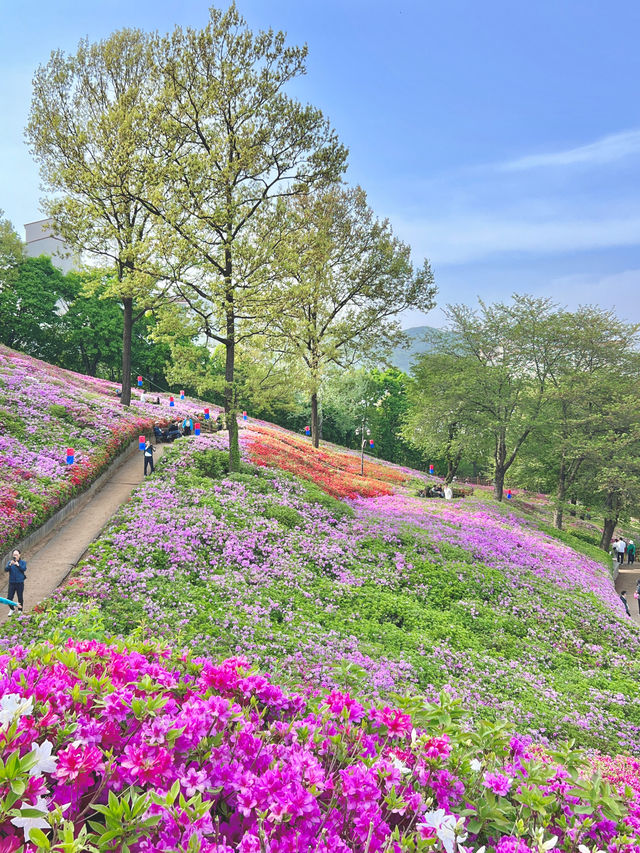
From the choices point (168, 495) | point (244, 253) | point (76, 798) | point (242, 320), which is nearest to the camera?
point (76, 798)

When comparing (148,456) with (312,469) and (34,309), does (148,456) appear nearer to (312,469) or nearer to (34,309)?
(312,469)

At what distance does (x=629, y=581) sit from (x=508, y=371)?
44.3ft

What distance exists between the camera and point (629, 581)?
25.2 meters

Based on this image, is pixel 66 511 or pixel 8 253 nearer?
pixel 66 511

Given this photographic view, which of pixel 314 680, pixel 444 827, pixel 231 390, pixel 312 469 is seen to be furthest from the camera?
pixel 312 469

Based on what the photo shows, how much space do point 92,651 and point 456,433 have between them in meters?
32.5

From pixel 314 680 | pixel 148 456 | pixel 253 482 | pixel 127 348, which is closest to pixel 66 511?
pixel 148 456

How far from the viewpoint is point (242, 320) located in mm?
17984

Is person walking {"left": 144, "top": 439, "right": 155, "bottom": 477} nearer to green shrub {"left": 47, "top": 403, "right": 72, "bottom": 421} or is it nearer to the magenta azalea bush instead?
green shrub {"left": 47, "top": 403, "right": 72, "bottom": 421}

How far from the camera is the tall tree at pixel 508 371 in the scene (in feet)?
90.8

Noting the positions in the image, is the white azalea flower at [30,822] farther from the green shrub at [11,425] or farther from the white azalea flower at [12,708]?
the green shrub at [11,425]

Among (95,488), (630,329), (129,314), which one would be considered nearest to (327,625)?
(95,488)

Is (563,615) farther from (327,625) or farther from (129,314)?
(129,314)

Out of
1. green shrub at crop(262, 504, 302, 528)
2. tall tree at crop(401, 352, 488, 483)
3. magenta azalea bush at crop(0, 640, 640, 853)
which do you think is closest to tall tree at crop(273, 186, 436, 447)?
tall tree at crop(401, 352, 488, 483)
